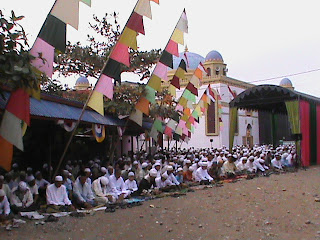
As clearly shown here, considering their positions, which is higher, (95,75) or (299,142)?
(95,75)

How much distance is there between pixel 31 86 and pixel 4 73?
0.42 m

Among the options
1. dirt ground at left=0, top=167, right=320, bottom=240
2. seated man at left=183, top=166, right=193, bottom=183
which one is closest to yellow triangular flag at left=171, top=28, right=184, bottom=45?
seated man at left=183, top=166, right=193, bottom=183

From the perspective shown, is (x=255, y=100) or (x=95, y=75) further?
(x=255, y=100)

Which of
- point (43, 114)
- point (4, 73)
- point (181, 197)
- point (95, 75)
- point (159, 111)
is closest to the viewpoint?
point (4, 73)

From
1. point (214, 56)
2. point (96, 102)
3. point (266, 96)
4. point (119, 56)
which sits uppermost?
point (214, 56)

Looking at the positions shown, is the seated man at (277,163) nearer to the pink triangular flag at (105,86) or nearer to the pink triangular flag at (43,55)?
the pink triangular flag at (105,86)

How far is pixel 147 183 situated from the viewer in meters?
9.70

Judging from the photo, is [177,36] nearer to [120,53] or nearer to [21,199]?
[120,53]

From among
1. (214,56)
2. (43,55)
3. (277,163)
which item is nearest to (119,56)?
(43,55)

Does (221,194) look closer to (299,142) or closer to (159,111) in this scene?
(159,111)

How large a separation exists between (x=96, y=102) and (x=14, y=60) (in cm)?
306

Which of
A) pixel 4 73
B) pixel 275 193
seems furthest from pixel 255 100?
pixel 4 73

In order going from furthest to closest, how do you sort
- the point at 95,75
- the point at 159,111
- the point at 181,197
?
1. the point at 95,75
2. the point at 159,111
3. the point at 181,197

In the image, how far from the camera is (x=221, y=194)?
9.30 metres
